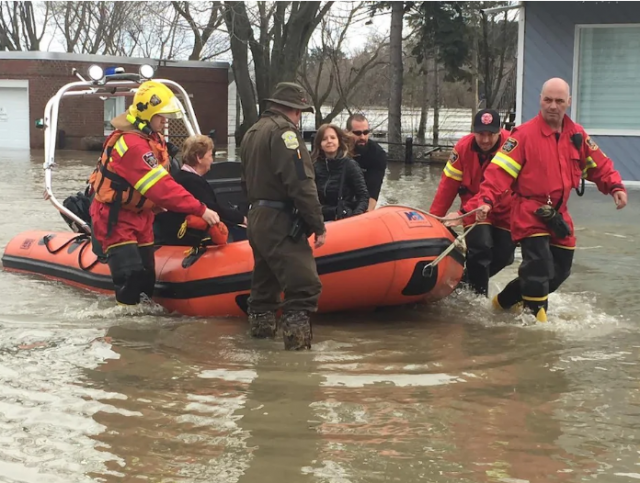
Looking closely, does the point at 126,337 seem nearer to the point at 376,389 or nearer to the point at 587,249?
the point at 376,389

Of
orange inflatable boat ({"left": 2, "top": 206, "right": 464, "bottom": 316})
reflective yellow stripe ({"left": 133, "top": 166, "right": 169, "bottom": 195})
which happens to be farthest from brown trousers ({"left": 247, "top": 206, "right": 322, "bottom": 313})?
reflective yellow stripe ({"left": 133, "top": 166, "right": 169, "bottom": 195})

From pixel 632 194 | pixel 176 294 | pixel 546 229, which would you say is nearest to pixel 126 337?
pixel 176 294

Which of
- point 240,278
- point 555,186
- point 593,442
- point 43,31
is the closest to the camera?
point 593,442

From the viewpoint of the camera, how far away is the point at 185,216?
628 centimetres

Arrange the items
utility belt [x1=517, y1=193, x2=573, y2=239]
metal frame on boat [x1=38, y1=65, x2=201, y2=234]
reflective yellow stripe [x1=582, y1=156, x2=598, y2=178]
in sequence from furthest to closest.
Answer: metal frame on boat [x1=38, y1=65, x2=201, y2=234] → reflective yellow stripe [x1=582, y1=156, x2=598, y2=178] → utility belt [x1=517, y1=193, x2=573, y2=239]

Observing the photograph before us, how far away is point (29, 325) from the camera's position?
5.65m

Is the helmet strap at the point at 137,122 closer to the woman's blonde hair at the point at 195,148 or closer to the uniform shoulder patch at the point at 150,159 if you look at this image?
the uniform shoulder patch at the point at 150,159

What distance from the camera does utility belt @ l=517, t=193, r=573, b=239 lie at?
17.3 feet

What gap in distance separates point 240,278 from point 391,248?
1.00 m

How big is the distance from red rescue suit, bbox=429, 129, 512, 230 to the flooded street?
61 centimetres

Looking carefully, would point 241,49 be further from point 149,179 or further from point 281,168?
point 281,168

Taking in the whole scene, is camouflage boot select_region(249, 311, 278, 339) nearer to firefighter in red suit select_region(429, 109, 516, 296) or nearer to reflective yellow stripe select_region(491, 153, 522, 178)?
firefighter in red suit select_region(429, 109, 516, 296)

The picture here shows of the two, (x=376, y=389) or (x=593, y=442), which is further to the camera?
(x=376, y=389)

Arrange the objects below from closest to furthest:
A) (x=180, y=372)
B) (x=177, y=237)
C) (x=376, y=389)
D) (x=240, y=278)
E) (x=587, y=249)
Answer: (x=376, y=389) → (x=180, y=372) → (x=240, y=278) → (x=177, y=237) → (x=587, y=249)
